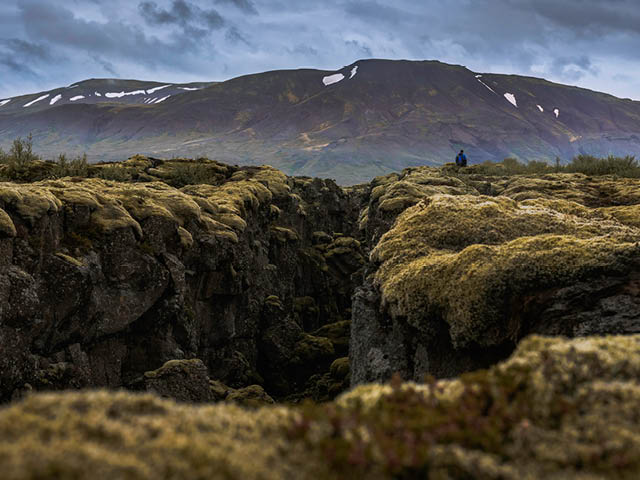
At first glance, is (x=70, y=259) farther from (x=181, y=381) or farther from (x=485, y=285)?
(x=485, y=285)

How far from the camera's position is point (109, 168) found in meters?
42.7

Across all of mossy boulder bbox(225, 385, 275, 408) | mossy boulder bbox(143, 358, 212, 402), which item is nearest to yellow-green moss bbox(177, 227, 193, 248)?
mossy boulder bbox(143, 358, 212, 402)

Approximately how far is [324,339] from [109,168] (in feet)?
77.5

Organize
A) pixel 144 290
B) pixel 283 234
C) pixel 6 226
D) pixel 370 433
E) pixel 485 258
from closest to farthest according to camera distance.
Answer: pixel 370 433, pixel 485 258, pixel 6 226, pixel 144 290, pixel 283 234

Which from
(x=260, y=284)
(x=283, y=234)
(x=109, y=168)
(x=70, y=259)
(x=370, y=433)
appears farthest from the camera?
(x=283, y=234)

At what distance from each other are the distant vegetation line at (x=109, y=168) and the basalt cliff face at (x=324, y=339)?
0.44 meters

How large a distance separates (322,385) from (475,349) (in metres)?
23.1

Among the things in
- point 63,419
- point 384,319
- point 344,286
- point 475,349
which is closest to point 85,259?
point 384,319

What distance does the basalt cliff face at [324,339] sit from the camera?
159 inches

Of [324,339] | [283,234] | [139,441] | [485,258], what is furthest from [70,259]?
[283,234]

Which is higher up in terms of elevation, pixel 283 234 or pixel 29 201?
pixel 29 201

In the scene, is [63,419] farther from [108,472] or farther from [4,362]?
[4,362]

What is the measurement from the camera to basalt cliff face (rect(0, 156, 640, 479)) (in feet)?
13.2

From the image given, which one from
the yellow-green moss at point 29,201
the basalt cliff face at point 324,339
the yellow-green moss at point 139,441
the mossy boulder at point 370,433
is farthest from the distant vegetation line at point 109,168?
the mossy boulder at point 370,433
